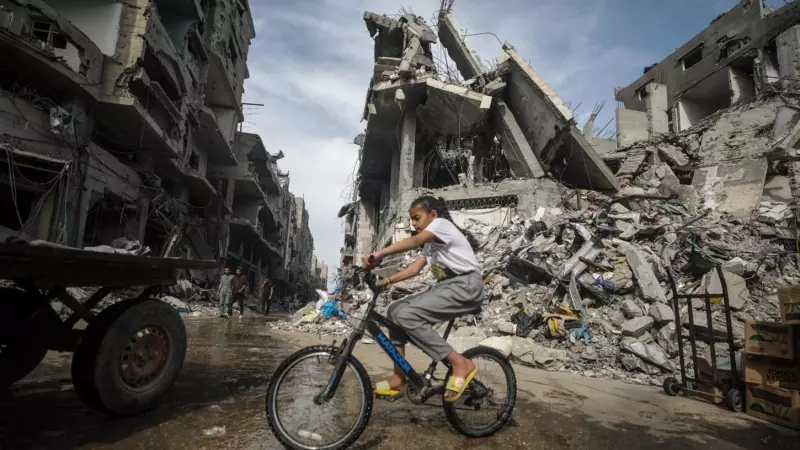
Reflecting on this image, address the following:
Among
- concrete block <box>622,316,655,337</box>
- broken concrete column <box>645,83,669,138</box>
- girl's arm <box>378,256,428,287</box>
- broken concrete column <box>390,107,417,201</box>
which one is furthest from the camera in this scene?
broken concrete column <box>645,83,669,138</box>

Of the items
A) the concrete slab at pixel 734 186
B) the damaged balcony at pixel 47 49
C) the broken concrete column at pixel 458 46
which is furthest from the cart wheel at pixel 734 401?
the broken concrete column at pixel 458 46

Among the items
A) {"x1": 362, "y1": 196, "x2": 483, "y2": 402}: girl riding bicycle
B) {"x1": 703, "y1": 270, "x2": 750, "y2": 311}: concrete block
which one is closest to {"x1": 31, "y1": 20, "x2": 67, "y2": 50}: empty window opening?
{"x1": 362, "y1": 196, "x2": 483, "y2": 402}: girl riding bicycle

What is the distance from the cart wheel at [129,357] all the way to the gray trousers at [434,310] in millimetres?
1744

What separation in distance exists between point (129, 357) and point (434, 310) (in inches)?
85.6

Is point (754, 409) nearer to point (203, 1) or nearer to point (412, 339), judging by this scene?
point (412, 339)

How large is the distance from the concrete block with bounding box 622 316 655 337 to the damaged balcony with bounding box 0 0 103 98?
15014mm

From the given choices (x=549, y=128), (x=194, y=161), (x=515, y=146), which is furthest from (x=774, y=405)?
(x=194, y=161)

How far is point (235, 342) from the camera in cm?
745

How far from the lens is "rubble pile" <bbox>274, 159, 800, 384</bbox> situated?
21.6 ft

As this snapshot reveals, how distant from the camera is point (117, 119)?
13.2 m

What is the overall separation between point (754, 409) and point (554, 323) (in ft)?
11.0

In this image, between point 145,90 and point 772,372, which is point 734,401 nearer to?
point 772,372

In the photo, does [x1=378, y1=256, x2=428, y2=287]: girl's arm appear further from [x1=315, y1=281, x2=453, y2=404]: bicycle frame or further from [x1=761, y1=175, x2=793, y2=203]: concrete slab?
[x1=761, y1=175, x2=793, y2=203]: concrete slab

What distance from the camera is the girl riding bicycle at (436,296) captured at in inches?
106
